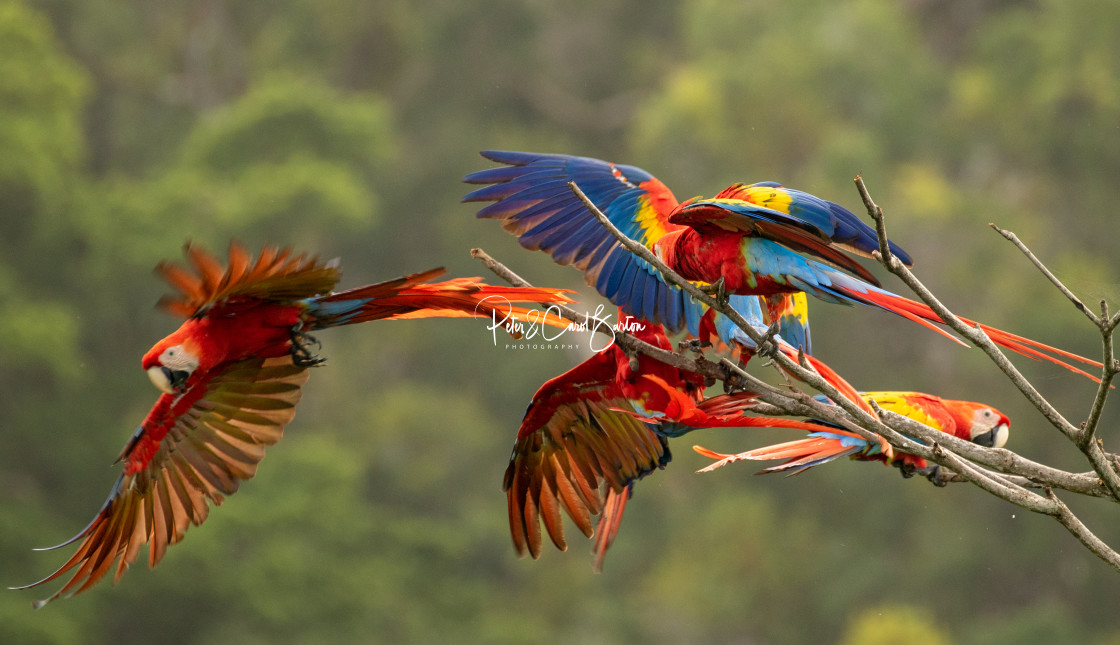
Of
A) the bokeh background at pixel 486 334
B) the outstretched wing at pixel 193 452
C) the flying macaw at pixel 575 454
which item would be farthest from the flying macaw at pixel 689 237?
the bokeh background at pixel 486 334

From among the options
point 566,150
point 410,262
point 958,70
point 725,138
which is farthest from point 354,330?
point 958,70

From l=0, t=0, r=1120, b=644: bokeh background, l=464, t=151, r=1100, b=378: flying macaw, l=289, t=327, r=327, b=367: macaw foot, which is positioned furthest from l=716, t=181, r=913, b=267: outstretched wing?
l=0, t=0, r=1120, b=644: bokeh background

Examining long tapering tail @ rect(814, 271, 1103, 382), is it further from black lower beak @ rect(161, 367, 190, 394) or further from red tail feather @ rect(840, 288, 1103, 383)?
black lower beak @ rect(161, 367, 190, 394)

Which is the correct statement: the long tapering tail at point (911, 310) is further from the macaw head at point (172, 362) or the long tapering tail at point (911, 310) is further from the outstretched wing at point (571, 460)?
the macaw head at point (172, 362)

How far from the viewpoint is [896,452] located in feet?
6.54

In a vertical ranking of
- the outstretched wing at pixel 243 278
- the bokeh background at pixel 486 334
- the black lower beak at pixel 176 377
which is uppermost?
the bokeh background at pixel 486 334

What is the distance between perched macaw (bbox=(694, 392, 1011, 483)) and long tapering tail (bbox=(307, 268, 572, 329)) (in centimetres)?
34

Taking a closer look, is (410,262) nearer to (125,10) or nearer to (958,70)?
(125,10)

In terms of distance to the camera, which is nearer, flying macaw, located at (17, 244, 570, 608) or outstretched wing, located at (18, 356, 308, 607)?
Result: flying macaw, located at (17, 244, 570, 608)

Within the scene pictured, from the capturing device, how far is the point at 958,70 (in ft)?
42.2

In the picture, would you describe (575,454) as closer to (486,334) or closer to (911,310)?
(911,310)

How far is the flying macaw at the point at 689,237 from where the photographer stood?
1.74 metres

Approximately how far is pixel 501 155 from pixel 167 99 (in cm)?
1239

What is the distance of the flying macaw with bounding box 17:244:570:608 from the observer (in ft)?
6.21
